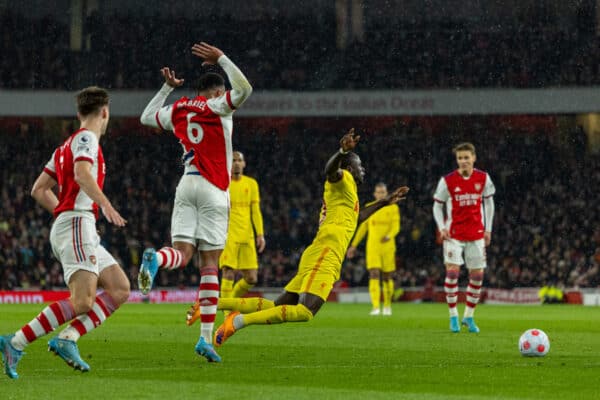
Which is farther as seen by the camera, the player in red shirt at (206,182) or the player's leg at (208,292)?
the player in red shirt at (206,182)

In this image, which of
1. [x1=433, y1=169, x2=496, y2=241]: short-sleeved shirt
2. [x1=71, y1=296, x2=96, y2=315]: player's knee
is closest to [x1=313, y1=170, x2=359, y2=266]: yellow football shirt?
[x1=71, y1=296, x2=96, y2=315]: player's knee

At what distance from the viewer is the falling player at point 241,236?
15.2 meters

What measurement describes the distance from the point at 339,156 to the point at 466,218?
4694 millimetres

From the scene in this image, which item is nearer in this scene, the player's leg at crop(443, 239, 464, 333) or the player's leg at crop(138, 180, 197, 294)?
the player's leg at crop(138, 180, 197, 294)

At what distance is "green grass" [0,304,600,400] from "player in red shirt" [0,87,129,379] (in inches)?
10.1

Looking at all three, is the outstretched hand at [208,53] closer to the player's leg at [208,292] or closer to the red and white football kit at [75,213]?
the player's leg at [208,292]

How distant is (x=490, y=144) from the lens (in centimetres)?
3584

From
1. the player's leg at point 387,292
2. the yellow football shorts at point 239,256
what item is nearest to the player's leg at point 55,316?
the yellow football shorts at point 239,256

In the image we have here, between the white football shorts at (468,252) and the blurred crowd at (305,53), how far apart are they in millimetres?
20369

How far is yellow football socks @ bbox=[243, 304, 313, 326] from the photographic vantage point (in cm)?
941

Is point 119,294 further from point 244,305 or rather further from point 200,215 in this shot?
point 244,305

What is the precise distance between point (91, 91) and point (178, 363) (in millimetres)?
Result: 2298

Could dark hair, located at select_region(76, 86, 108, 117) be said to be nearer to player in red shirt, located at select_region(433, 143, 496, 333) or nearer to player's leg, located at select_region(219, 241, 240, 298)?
player in red shirt, located at select_region(433, 143, 496, 333)

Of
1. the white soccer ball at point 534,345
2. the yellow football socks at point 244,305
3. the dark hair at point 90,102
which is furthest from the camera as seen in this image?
the yellow football socks at point 244,305
